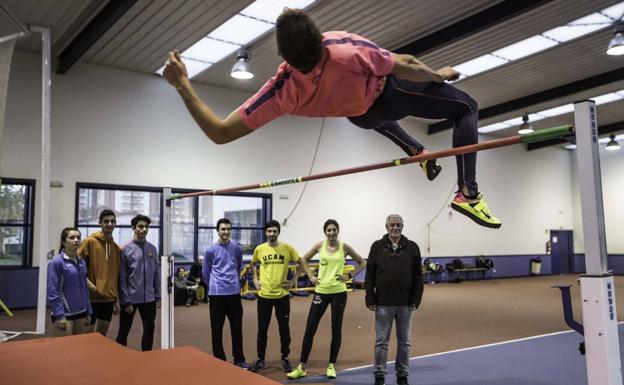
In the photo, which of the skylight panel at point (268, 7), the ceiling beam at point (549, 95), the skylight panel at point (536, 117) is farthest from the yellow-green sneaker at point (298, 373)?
the skylight panel at point (536, 117)

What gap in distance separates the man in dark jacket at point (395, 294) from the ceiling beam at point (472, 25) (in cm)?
491

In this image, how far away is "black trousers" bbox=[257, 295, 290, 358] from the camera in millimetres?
4633

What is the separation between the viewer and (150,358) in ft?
10.3

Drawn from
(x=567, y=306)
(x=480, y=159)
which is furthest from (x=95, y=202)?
(x=480, y=159)

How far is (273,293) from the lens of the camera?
4.75m

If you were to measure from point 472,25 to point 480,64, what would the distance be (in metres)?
2.40

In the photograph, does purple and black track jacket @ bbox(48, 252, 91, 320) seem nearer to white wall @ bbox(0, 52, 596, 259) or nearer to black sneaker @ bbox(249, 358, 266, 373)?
black sneaker @ bbox(249, 358, 266, 373)

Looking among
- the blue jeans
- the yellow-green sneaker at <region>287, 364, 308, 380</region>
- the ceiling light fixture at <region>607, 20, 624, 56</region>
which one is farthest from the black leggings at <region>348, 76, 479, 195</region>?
the ceiling light fixture at <region>607, 20, 624, 56</region>

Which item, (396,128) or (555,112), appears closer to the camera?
(396,128)

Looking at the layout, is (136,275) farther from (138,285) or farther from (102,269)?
(102,269)

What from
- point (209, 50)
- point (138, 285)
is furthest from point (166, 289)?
point (209, 50)

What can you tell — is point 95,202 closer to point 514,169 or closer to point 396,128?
point 396,128

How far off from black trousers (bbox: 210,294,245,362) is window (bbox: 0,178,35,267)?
5600mm

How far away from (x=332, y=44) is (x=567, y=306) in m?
1.62
